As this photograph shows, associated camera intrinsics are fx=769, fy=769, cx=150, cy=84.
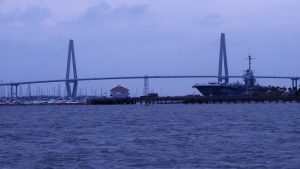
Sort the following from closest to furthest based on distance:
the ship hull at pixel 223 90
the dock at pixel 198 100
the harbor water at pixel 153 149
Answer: the harbor water at pixel 153 149 → the dock at pixel 198 100 → the ship hull at pixel 223 90

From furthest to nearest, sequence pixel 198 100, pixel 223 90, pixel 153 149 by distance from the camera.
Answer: pixel 223 90 < pixel 198 100 < pixel 153 149

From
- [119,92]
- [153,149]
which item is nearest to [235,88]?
[119,92]

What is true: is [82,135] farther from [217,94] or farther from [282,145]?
[217,94]

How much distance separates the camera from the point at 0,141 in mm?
29922

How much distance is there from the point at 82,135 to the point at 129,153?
29.9 ft

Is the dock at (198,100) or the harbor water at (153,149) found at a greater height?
the dock at (198,100)

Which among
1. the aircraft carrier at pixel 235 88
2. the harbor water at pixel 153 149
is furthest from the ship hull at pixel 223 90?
the harbor water at pixel 153 149

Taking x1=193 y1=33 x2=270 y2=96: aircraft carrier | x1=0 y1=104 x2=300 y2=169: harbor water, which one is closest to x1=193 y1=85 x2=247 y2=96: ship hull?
x1=193 y1=33 x2=270 y2=96: aircraft carrier

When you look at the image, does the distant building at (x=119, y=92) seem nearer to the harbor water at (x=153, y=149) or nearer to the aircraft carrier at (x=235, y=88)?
the aircraft carrier at (x=235, y=88)

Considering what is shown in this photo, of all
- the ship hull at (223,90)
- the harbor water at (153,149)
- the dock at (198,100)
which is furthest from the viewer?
the ship hull at (223,90)

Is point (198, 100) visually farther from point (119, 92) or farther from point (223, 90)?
point (119, 92)

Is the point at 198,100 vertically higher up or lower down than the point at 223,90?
lower down

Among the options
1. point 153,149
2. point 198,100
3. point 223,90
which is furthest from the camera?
point 223,90

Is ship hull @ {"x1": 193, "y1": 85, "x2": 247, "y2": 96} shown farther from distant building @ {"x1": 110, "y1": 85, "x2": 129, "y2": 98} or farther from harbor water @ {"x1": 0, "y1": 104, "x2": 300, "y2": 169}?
harbor water @ {"x1": 0, "y1": 104, "x2": 300, "y2": 169}
